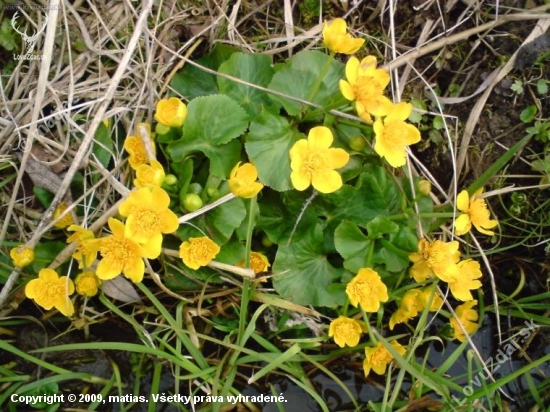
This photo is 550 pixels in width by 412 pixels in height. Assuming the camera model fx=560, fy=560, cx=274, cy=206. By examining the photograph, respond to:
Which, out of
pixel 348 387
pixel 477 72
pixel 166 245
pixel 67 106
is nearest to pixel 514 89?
pixel 477 72

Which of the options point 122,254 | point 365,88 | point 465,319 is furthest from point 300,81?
point 465,319

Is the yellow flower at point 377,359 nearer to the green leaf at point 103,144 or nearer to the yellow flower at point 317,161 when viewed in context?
the yellow flower at point 317,161

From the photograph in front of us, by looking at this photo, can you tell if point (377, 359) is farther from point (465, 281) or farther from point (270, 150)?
point (270, 150)

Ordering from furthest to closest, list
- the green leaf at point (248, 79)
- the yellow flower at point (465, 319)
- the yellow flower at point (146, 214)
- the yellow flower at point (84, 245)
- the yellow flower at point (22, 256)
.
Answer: the yellow flower at point (465, 319) < the green leaf at point (248, 79) < the yellow flower at point (22, 256) < the yellow flower at point (84, 245) < the yellow flower at point (146, 214)

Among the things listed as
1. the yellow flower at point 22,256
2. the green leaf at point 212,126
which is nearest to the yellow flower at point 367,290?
the green leaf at point 212,126

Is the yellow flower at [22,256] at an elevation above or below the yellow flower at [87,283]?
above

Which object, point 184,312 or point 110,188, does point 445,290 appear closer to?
point 184,312
